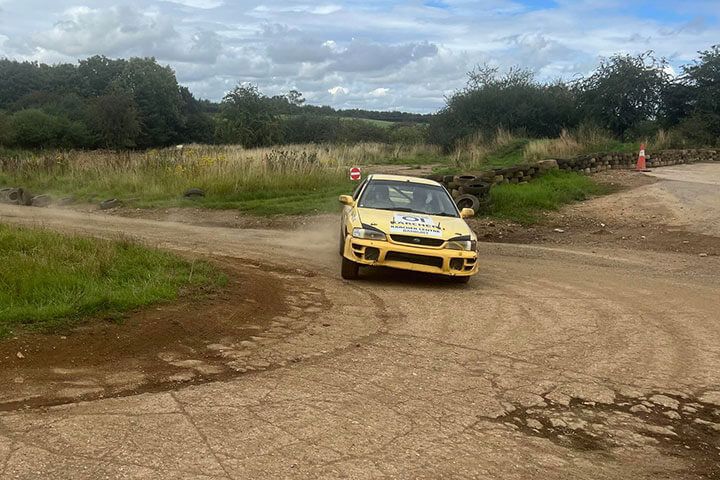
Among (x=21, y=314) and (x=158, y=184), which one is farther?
(x=158, y=184)

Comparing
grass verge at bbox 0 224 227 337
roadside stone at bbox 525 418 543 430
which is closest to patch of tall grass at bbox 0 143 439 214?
grass verge at bbox 0 224 227 337

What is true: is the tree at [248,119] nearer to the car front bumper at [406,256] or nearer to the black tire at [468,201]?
the black tire at [468,201]

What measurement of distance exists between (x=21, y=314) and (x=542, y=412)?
4.54m

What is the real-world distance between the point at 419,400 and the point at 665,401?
6.41 feet

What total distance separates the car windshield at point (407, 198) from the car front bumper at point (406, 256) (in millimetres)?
1334

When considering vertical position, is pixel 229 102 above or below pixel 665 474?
above

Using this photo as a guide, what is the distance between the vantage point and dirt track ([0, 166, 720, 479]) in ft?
13.1

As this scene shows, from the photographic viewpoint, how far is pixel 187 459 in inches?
153

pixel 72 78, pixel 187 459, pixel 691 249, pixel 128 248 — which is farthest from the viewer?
pixel 72 78

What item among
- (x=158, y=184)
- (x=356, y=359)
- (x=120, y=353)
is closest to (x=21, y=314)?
(x=120, y=353)

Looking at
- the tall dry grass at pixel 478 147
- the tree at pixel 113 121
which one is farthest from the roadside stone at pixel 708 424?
the tree at pixel 113 121

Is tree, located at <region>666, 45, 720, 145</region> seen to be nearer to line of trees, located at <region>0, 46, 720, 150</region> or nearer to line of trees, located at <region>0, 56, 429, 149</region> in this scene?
line of trees, located at <region>0, 46, 720, 150</region>

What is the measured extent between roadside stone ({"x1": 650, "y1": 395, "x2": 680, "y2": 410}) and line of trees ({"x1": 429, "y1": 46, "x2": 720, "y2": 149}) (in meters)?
34.8

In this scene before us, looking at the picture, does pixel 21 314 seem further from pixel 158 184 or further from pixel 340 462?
pixel 158 184
